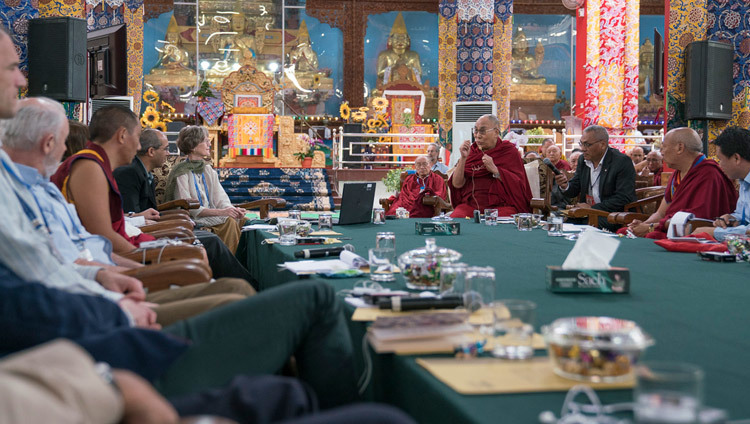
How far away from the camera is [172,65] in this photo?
17875mm

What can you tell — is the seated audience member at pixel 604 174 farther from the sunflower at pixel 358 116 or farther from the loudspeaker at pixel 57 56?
the sunflower at pixel 358 116

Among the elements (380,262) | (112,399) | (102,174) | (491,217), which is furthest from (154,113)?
(112,399)

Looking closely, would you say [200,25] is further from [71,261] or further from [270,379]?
[270,379]

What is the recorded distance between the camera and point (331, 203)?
412 inches

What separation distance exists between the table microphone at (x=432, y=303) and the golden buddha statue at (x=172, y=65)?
56.0 feet

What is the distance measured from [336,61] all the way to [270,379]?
692 inches

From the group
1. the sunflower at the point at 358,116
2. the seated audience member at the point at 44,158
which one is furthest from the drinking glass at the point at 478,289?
the sunflower at the point at 358,116

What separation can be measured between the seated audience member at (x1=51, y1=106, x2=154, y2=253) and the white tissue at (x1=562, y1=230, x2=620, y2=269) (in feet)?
5.67

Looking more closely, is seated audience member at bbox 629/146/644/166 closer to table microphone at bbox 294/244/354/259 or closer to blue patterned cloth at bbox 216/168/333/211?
blue patterned cloth at bbox 216/168/333/211

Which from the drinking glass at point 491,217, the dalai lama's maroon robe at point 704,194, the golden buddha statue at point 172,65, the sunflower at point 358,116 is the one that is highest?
the golden buddha statue at point 172,65

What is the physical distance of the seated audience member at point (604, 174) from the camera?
5.85 meters

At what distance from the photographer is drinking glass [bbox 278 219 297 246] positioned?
3365 mm

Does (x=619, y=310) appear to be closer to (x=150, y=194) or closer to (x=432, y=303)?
(x=432, y=303)

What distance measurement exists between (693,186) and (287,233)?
2506 millimetres
